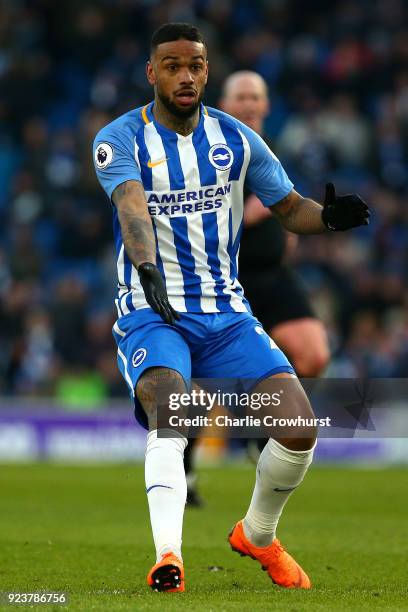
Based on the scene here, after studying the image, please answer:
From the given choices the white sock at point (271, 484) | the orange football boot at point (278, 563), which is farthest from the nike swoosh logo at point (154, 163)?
the orange football boot at point (278, 563)

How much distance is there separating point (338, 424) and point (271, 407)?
428mm

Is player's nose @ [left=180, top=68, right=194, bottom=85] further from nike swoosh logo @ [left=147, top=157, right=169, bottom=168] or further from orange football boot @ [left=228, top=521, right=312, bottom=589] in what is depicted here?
orange football boot @ [left=228, top=521, right=312, bottom=589]

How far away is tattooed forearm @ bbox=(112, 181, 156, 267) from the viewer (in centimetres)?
481

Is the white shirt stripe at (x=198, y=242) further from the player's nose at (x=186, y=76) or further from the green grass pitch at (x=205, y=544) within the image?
the green grass pitch at (x=205, y=544)

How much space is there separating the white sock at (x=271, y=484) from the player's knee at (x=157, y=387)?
535mm

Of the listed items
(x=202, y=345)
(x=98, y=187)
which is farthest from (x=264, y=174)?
(x=98, y=187)

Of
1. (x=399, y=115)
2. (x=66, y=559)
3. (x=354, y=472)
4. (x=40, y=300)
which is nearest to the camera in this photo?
(x=66, y=559)

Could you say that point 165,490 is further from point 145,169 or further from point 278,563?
point 145,169

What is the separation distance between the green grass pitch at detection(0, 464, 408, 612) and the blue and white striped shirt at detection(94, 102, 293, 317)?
1.17 metres

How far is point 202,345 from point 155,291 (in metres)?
0.51

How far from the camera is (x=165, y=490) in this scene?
4605mm

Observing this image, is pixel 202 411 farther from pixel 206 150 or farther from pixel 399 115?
pixel 399 115

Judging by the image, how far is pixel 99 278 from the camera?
1669cm

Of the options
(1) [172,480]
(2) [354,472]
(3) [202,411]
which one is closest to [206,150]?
(3) [202,411]
